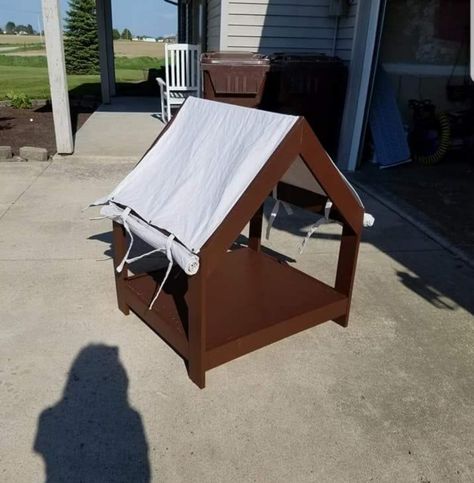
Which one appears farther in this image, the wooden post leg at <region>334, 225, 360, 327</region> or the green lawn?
the green lawn

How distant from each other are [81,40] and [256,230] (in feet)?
95.6

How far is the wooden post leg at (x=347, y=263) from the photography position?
96.8 inches

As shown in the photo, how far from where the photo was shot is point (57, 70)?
19.0ft

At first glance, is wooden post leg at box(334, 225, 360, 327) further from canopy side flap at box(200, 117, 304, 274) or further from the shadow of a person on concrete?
the shadow of a person on concrete

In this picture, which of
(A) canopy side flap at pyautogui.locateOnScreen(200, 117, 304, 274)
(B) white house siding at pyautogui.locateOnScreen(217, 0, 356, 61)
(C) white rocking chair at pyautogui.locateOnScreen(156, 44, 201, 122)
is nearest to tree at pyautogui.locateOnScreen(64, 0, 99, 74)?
(C) white rocking chair at pyautogui.locateOnScreen(156, 44, 201, 122)

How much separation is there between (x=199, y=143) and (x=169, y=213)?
40 centimetres

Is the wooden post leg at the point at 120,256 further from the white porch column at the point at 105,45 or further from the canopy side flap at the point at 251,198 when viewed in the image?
the white porch column at the point at 105,45

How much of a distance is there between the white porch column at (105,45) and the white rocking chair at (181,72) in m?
3.37

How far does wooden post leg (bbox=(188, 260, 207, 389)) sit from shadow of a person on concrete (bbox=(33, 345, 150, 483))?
1.02 ft

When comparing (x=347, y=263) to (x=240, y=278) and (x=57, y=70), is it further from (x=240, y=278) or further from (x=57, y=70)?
(x=57, y=70)

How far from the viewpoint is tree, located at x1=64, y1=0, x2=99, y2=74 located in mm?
26922

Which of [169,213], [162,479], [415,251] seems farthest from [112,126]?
[162,479]

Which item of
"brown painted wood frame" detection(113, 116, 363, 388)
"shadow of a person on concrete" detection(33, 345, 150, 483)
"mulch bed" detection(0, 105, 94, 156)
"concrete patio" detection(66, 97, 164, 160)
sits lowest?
Answer: "mulch bed" detection(0, 105, 94, 156)

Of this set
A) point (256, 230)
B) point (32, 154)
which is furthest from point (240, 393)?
point (32, 154)
